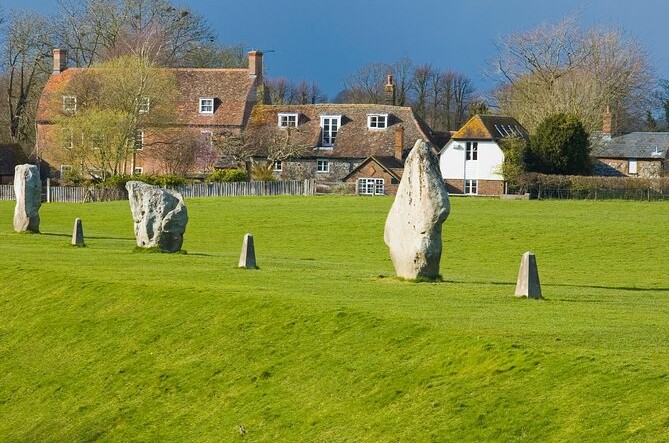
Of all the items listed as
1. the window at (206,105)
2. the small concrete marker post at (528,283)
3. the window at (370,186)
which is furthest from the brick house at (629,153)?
the small concrete marker post at (528,283)

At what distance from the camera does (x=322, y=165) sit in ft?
319

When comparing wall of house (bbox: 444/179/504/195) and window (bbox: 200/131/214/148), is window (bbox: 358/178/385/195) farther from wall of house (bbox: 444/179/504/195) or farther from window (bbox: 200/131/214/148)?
window (bbox: 200/131/214/148)

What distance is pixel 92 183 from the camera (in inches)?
3211

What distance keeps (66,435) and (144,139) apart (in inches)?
2892

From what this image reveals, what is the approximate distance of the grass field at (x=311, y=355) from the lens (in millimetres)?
16109

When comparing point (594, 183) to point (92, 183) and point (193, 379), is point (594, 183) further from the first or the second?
point (193, 379)

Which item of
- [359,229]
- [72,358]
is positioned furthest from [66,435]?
Answer: [359,229]

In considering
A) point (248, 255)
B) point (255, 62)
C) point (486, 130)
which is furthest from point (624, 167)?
point (248, 255)

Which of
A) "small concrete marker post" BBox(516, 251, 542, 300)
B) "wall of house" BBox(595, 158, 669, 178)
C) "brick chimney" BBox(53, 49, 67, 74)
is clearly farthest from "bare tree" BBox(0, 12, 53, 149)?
"small concrete marker post" BBox(516, 251, 542, 300)

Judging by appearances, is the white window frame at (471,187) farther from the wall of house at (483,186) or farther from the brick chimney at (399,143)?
the brick chimney at (399,143)

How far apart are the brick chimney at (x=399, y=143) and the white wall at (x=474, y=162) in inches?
116

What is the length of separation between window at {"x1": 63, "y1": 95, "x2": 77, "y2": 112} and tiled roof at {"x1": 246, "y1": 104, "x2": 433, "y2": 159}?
44.3 feet

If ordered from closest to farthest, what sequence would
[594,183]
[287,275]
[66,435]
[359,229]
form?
[66,435] → [287,275] → [359,229] → [594,183]

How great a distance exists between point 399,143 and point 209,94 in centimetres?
1670
